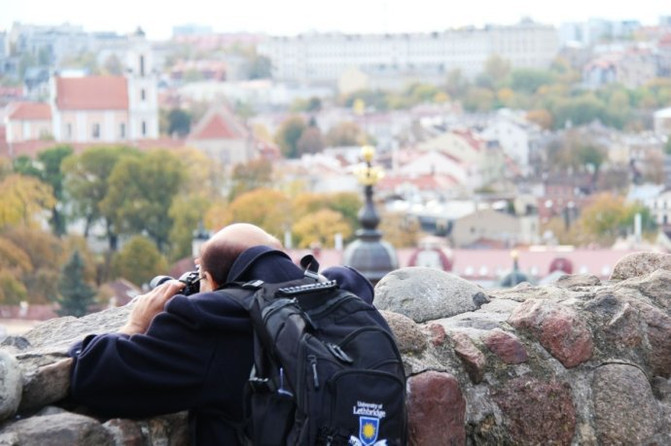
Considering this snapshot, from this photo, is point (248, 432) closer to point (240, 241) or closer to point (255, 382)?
point (255, 382)

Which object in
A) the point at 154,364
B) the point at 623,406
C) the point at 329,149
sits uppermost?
the point at 154,364

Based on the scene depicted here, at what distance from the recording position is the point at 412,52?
169125 mm

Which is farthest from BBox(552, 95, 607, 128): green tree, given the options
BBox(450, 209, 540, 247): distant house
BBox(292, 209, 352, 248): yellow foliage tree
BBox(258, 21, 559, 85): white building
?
BBox(292, 209, 352, 248): yellow foliage tree

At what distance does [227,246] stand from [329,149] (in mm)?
109673

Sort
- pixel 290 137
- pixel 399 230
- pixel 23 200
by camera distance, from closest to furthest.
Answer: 1. pixel 23 200
2. pixel 399 230
3. pixel 290 137

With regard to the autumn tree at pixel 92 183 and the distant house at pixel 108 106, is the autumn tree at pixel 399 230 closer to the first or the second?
the autumn tree at pixel 92 183

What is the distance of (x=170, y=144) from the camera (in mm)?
94250

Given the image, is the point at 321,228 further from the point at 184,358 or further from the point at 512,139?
the point at 184,358

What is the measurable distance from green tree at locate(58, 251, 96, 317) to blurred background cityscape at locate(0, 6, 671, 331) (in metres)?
0.16

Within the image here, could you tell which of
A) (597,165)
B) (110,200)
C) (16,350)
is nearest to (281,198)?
(110,200)

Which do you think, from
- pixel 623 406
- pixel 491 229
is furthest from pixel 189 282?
pixel 491 229

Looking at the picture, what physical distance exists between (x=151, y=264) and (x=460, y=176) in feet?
141

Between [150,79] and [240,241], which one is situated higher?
[240,241]

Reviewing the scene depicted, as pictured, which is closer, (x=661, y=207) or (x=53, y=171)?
(x=53, y=171)
